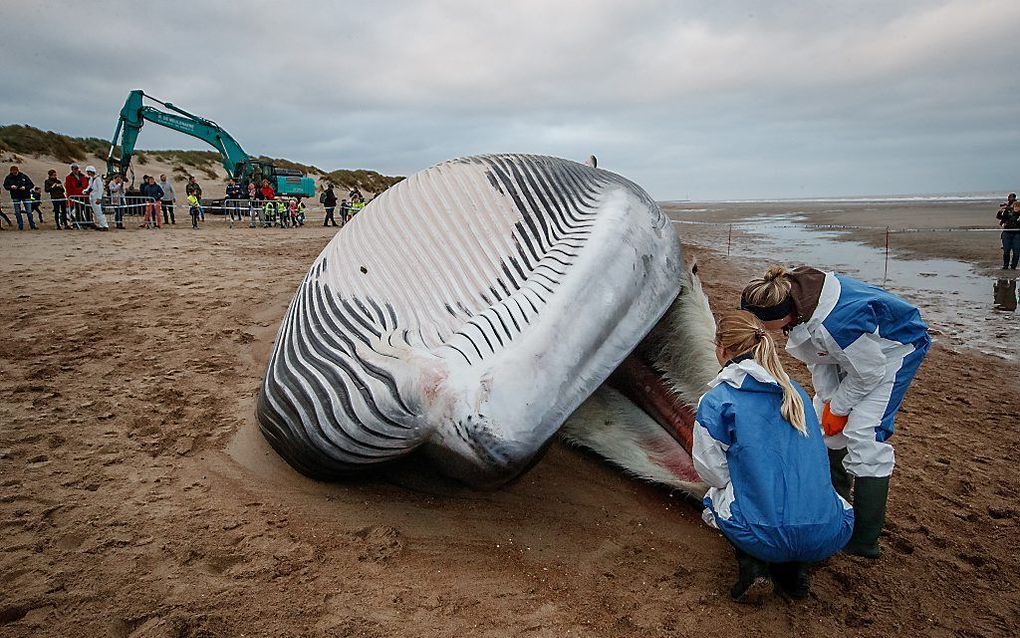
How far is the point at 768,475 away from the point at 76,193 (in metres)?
21.5

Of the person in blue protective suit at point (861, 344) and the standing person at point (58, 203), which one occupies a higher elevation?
the standing person at point (58, 203)

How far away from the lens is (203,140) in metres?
28.3

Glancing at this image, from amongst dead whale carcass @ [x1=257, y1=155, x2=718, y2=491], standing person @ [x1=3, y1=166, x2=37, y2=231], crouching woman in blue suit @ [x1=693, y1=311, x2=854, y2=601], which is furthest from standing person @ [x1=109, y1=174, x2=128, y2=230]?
crouching woman in blue suit @ [x1=693, y1=311, x2=854, y2=601]

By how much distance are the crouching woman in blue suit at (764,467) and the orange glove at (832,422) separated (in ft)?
2.68


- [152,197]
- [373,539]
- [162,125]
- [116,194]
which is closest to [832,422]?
[373,539]

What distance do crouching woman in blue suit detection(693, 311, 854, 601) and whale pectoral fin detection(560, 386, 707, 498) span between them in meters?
0.85

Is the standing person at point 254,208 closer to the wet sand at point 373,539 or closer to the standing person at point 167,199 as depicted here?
the standing person at point 167,199

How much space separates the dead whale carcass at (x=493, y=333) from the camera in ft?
10.1

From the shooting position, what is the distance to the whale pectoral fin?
13.1ft

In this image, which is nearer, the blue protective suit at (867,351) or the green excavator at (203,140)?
the blue protective suit at (867,351)

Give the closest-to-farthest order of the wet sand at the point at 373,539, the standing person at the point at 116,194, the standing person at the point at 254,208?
the wet sand at the point at 373,539 → the standing person at the point at 116,194 → the standing person at the point at 254,208

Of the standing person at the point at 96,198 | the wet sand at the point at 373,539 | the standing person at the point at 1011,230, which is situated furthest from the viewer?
the standing person at the point at 96,198

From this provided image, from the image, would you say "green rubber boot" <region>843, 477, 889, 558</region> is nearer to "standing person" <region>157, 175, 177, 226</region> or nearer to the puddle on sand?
the puddle on sand

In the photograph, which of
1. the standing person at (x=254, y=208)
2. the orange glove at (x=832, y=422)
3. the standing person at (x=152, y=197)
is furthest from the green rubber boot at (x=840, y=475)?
the standing person at (x=254, y=208)
